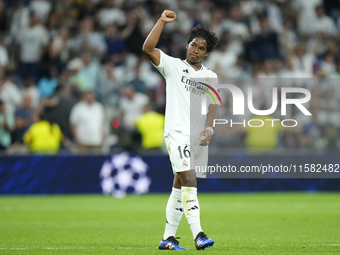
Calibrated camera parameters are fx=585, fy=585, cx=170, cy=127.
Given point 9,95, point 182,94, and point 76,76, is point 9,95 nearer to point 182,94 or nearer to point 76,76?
point 76,76

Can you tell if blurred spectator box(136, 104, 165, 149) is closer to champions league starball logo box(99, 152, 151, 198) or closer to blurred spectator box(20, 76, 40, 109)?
champions league starball logo box(99, 152, 151, 198)

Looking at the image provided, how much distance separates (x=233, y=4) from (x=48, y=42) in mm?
6043

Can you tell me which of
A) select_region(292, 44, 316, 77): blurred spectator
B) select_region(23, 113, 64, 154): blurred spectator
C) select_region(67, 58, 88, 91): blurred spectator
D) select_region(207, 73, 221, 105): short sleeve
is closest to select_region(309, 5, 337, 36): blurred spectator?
select_region(292, 44, 316, 77): blurred spectator

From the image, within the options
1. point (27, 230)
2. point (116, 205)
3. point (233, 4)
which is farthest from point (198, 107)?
point (233, 4)

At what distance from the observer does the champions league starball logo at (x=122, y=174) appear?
14.0m

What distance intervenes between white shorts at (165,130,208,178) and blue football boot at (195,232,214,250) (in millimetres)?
702

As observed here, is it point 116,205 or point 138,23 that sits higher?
point 138,23

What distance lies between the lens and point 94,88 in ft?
50.7

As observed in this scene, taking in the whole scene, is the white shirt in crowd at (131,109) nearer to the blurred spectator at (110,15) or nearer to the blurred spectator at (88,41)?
the blurred spectator at (88,41)

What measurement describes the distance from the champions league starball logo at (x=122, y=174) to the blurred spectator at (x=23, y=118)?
2.28m

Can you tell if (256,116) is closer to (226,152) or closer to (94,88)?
(226,152)

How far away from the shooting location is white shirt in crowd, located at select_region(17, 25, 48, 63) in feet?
53.5

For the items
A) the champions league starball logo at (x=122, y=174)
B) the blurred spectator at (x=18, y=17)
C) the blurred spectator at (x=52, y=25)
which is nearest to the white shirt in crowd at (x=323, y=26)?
the champions league starball logo at (x=122, y=174)

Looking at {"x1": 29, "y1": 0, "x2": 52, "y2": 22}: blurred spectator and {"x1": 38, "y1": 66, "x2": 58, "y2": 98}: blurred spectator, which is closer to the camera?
{"x1": 38, "y1": 66, "x2": 58, "y2": 98}: blurred spectator
